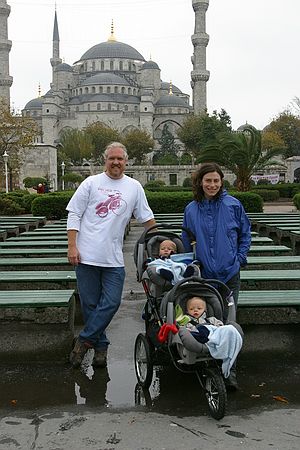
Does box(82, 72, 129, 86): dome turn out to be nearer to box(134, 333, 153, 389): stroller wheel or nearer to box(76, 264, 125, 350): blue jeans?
box(76, 264, 125, 350): blue jeans

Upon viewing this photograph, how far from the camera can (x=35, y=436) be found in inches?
141

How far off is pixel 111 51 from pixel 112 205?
360ft

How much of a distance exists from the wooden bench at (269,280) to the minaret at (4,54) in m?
68.0

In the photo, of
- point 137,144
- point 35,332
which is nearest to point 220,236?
point 35,332

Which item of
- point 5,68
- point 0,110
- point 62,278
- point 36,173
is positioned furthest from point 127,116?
point 62,278

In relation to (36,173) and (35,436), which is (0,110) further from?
(35,436)

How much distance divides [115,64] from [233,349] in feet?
357

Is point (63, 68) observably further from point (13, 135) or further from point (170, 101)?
point (13, 135)

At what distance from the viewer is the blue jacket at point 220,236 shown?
4457 mm

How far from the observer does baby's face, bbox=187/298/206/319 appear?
406 centimetres

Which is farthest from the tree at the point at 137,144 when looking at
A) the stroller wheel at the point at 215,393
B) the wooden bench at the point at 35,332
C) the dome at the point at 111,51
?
the stroller wheel at the point at 215,393

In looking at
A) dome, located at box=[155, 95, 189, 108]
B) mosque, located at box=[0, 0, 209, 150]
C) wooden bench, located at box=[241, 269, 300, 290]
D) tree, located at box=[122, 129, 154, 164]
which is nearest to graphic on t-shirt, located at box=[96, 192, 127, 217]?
wooden bench, located at box=[241, 269, 300, 290]

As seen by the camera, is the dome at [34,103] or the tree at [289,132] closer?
the tree at [289,132]

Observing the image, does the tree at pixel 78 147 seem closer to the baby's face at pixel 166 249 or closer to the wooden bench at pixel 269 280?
the wooden bench at pixel 269 280
